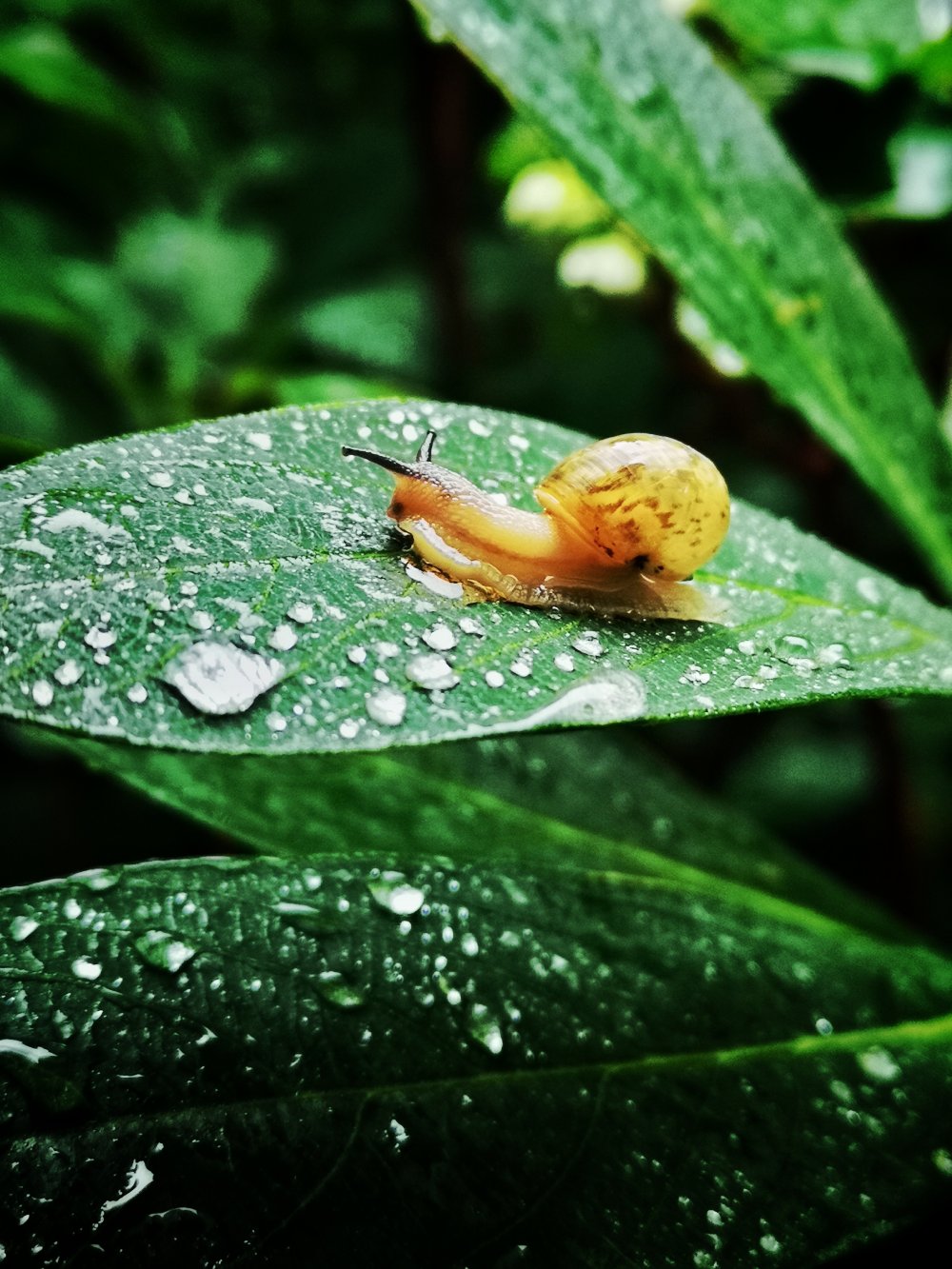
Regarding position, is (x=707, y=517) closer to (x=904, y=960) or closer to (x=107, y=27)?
(x=904, y=960)

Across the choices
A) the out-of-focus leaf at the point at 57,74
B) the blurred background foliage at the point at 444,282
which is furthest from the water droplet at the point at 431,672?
the out-of-focus leaf at the point at 57,74

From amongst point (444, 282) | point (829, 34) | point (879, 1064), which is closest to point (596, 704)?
point (879, 1064)

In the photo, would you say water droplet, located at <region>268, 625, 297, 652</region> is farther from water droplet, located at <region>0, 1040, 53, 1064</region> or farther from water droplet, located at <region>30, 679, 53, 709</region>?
water droplet, located at <region>0, 1040, 53, 1064</region>

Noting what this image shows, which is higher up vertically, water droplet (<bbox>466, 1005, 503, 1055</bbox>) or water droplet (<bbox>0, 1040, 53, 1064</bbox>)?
water droplet (<bbox>466, 1005, 503, 1055</bbox>)

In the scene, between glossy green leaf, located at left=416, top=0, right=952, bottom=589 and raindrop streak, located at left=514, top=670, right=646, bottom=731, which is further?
glossy green leaf, located at left=416, top=0, right=952, bottom=589

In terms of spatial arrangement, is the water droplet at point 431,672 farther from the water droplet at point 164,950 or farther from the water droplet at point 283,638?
the water droplet at point 164,950

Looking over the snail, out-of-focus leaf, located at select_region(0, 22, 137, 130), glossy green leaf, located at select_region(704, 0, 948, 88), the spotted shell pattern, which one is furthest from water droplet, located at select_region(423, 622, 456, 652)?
out-of-focus leaf, located at select_region(0, 22, 137, 130)

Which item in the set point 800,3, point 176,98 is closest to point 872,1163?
point 800,3
